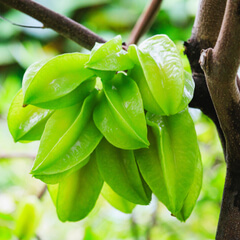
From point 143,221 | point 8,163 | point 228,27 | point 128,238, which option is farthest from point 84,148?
point 8,163

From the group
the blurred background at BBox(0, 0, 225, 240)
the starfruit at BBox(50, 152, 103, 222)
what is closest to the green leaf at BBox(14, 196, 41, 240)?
the blurred background at BBox(0, 0, 225, 240)

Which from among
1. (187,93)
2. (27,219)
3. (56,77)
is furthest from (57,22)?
(27,219)

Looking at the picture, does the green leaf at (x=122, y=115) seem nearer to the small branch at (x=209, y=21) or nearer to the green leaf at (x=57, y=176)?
the green leaf at (x=57, y=176)

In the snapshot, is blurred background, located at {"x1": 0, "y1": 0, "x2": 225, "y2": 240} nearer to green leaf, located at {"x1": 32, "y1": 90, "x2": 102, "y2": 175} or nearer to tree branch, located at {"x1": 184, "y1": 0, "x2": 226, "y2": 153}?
tree branch, located at {"x1": 184, "y1": 0, "x2": 226, "y2": 153}

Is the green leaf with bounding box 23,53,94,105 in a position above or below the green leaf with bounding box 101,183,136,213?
above

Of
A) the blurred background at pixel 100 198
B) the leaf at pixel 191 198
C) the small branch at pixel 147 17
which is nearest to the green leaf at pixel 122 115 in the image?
the leaf at pixel 191 198

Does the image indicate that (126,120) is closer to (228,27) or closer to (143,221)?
(228,27)
